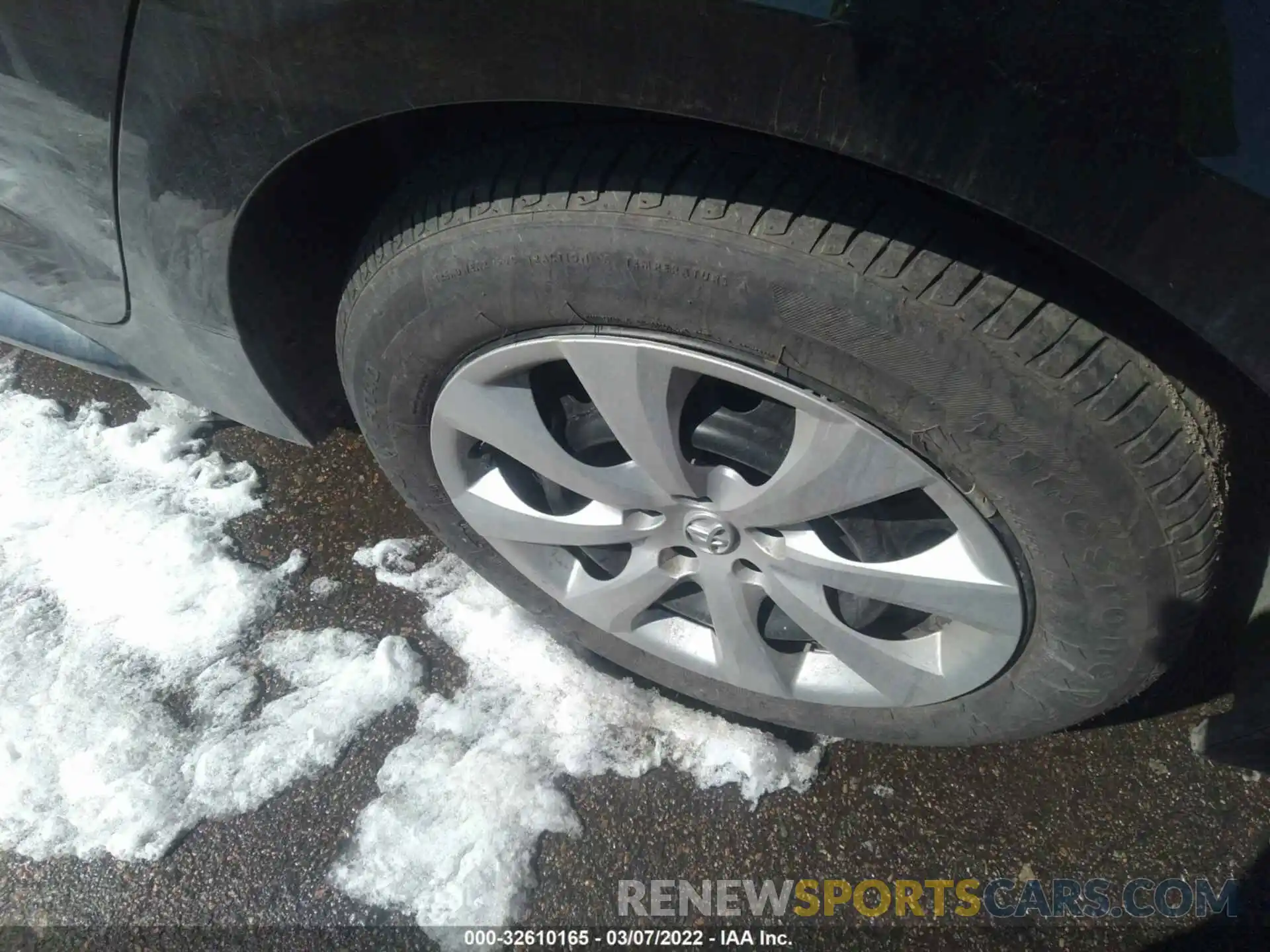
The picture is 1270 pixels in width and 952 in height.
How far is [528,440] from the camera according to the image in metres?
1.40

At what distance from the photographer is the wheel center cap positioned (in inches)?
54.9

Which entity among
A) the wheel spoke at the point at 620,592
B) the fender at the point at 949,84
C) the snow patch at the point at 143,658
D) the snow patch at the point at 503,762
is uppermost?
the fender at the point at 949,84

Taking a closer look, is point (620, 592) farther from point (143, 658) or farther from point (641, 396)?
point (143, 658)

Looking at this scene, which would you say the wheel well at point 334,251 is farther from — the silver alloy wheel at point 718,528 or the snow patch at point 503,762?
the snow patch at point 503,762

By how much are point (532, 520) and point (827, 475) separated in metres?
0.57

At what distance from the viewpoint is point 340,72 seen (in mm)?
1056

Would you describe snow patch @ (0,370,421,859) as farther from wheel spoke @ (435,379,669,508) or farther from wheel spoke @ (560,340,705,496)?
wheel spoke @ (560,340,705,496)

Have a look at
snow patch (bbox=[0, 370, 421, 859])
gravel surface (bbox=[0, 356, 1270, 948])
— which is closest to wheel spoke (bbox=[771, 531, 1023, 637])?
gravel surface (bbox=[0, 356, 1270, 948])

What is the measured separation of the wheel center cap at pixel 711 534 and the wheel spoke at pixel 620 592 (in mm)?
110

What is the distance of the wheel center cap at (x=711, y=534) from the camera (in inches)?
54.9

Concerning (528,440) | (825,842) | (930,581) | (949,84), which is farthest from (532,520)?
(949,84)

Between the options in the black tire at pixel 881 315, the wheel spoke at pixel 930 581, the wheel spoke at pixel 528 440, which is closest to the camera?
the black tire at pixel 881 315

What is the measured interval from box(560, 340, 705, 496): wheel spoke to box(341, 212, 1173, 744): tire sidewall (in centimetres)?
4

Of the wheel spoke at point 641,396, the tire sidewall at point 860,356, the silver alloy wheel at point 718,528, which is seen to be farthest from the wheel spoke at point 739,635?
the tire sidewall at point 860,356
